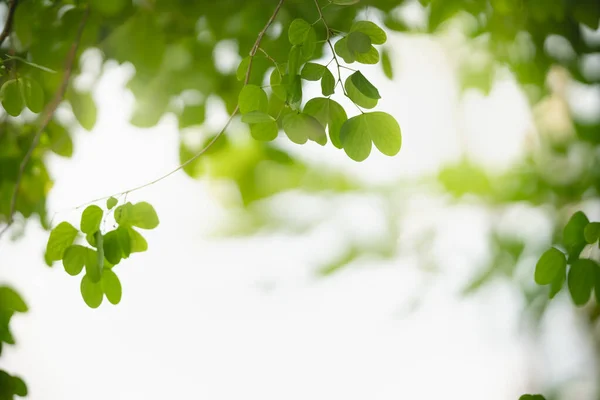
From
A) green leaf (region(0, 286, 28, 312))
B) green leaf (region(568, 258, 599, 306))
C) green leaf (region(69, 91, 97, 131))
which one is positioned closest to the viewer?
green leaf (region(568, 258, 599, 306))

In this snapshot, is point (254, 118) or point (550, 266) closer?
point (254, 118)

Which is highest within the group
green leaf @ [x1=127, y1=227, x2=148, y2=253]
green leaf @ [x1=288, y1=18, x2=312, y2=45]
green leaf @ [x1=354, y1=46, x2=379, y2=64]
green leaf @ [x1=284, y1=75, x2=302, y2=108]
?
green leaf @ [x1=288, y1=18, x2=312, y2=45]

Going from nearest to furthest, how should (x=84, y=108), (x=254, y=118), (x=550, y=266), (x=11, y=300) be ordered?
(x=254, y=118) < (x=550, y=266) < (x=11, y=300) < (x=84, y=108)

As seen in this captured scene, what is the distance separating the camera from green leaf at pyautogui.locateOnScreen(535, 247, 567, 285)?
57cm

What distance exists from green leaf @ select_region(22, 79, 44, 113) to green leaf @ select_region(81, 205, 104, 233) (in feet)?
0.56

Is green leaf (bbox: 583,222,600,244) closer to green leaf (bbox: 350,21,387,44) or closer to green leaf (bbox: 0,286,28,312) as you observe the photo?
green leaf (bbox: 350,21,387,44)

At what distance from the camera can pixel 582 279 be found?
22.4 inches

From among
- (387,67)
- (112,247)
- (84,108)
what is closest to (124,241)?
(112,247)

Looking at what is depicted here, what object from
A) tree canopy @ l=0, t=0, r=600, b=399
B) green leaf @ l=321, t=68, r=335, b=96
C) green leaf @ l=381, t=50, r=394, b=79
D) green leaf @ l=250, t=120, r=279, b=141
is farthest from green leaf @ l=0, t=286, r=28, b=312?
green leaf @ l=381, t=50, r=394, b=79

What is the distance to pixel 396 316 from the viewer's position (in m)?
1.70

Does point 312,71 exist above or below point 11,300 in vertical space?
above

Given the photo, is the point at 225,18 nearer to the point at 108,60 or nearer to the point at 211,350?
the point at 108,60

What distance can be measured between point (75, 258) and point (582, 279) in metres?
0.68

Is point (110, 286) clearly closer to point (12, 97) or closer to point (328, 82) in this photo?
point (12, 97)
